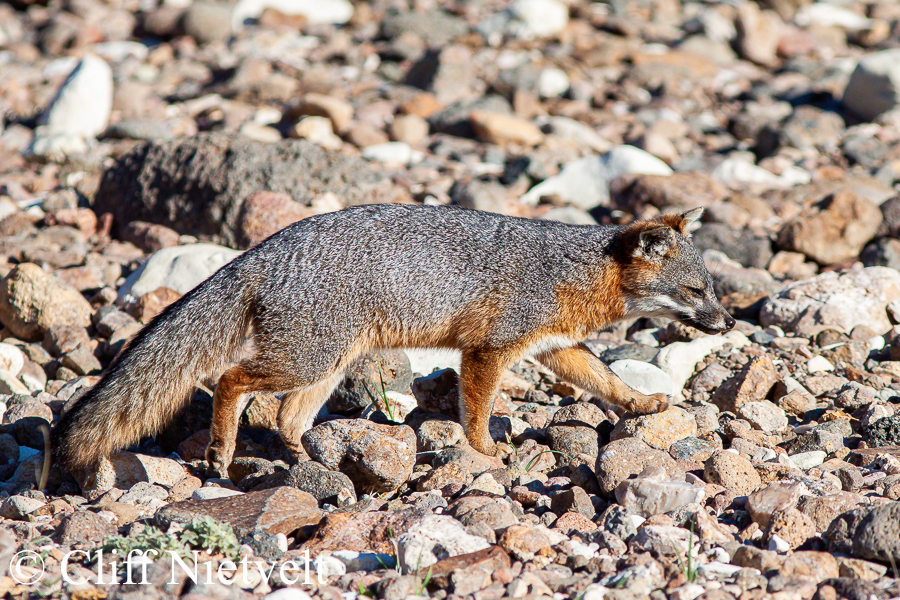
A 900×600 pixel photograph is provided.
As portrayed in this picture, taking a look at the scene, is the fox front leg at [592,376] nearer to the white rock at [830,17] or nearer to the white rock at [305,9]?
the white rock at [305,9]

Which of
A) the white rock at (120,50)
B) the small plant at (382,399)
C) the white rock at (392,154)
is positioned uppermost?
the small plant at (382,399)

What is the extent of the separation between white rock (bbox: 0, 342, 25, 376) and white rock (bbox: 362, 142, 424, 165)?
23.2 feet

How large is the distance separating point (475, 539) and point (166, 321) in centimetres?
293

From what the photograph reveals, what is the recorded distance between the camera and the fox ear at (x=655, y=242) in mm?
6672

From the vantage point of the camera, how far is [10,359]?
7477mm

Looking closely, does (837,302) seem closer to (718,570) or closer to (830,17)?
(718,570)

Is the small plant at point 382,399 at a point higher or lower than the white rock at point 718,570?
lower

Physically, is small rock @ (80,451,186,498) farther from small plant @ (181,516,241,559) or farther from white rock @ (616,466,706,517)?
white rock @ (616,466,706,517)

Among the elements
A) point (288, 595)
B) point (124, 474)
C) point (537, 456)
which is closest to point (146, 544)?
point (288, 595)

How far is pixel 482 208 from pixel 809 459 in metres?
6.03

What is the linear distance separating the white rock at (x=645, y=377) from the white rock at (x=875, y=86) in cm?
1004

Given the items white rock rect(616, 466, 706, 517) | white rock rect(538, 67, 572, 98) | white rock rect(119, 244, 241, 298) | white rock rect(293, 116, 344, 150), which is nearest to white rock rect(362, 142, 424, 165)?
white rock rect(293, 116, 344, 150)

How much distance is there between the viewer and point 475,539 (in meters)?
4.60

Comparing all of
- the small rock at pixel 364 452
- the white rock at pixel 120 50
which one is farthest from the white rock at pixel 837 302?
the white rock at pixel 120 50
